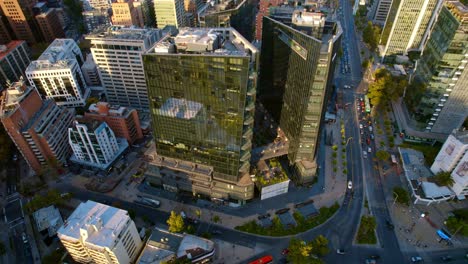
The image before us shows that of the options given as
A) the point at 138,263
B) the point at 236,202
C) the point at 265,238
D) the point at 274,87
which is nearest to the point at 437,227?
the point at 265,238

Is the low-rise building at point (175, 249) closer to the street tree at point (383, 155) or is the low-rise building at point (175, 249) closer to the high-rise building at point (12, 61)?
the street tree at point (383, 155)

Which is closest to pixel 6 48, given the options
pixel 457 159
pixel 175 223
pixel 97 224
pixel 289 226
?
pixel 97 224

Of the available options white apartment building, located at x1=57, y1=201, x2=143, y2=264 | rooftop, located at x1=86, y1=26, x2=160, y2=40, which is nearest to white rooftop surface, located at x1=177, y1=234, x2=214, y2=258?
white apartment building, located at x1=57, y1=201, x2=143, y2=264

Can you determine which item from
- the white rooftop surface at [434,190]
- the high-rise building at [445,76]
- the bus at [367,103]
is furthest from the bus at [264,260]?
the bus at [367,103]

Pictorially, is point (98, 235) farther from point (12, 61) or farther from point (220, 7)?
point (12, 61)

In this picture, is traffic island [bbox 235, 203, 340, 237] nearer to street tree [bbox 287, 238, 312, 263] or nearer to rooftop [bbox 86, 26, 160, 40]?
street tree [bbox 287, 238, 312, 263]

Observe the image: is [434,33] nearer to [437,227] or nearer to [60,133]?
[437,227]

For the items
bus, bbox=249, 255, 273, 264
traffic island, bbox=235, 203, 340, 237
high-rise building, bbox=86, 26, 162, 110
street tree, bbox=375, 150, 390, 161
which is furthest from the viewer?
high-rise building, bbox=86, 26, 162, 110
